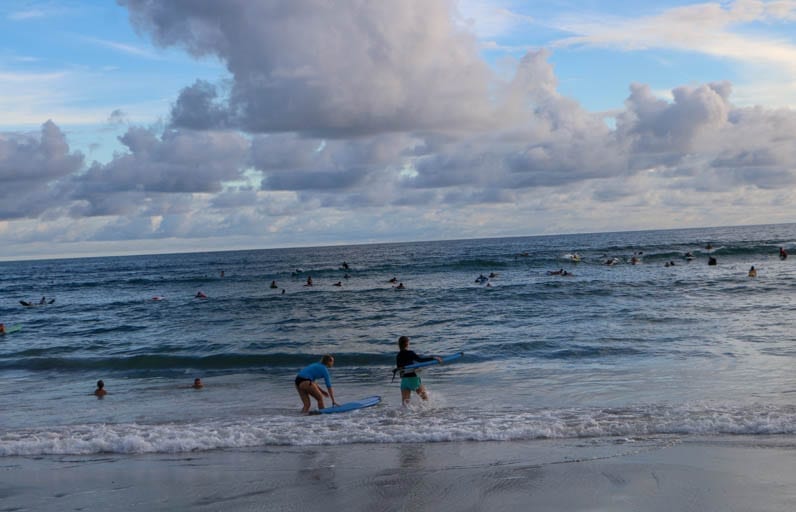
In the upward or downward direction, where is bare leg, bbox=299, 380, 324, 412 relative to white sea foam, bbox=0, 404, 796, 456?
upward

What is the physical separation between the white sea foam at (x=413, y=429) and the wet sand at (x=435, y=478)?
17.0 inches

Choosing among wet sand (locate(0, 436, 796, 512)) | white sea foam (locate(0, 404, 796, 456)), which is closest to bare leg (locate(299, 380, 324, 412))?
white sea foam (locate(0, 404, 796, 456))

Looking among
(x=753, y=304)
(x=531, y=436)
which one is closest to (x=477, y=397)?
(x=531, y=436)

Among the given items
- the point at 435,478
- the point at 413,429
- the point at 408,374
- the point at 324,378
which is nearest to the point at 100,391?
the point at 324,378

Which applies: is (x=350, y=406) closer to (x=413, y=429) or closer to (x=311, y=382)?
(x=311, y=382)

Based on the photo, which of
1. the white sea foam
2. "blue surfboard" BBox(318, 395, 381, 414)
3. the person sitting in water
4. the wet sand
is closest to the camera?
the wet sand

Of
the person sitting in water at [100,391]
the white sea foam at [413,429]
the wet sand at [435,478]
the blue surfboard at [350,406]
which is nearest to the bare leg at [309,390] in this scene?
the blue surfboard at [350,406]

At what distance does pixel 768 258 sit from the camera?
5875 centimetres

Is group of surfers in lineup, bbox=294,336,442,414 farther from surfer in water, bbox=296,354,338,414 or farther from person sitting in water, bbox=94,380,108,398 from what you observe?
person sitting in water, bbox=94,380,108,398

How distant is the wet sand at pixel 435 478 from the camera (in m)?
7.70

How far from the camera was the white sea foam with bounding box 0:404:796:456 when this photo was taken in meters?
11.0

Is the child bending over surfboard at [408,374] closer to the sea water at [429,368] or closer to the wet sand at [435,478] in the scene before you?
the sea water at [429,368]

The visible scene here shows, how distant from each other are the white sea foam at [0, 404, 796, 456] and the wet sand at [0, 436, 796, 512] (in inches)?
17.0

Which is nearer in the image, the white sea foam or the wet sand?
the wet sand
